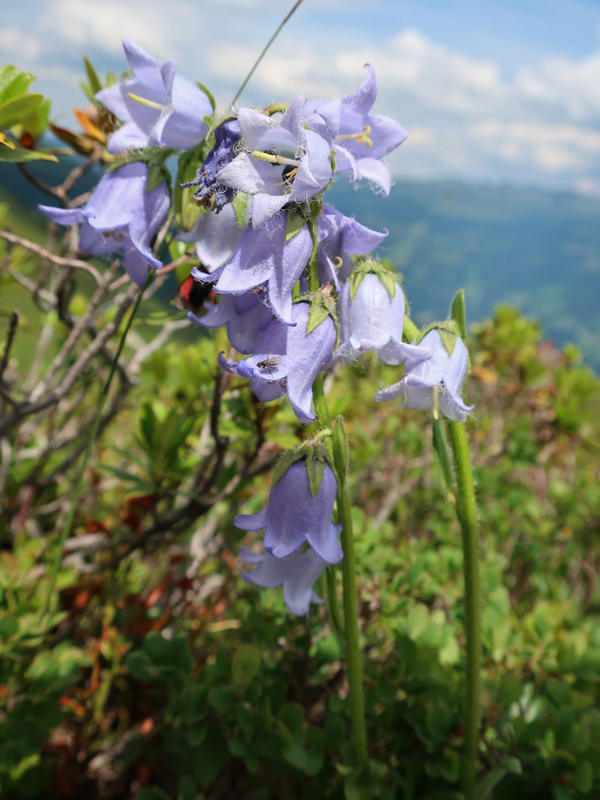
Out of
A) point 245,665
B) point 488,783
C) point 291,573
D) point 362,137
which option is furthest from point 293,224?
point 488,783

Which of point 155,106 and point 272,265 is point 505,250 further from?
point 272,265

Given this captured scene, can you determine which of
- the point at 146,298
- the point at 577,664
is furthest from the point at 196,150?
the point at 577,664

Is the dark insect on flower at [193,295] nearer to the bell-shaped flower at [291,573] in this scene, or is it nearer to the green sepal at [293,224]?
the green sepal at [293,224]

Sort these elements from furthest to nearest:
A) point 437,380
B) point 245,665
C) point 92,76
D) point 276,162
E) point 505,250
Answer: point 505,250, point 92,76, point 245,665, point 437,380, point 276,162

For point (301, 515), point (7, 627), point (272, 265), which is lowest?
point (7, 627)

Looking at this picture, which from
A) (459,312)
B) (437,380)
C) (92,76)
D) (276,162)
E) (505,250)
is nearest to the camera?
(276,162)

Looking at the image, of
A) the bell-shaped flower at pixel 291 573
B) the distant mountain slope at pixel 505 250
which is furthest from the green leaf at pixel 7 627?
the distant mountain slope at pixel 505 250

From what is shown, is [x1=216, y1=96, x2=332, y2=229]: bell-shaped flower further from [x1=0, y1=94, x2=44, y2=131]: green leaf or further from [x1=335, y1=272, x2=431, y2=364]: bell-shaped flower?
[x1=0, y1=94, x2=44, y2=131]: green leaf

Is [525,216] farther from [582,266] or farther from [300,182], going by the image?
[300,182]
